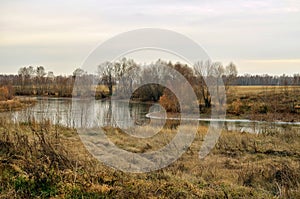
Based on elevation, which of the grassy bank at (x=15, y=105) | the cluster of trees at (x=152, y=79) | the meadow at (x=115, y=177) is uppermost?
the cluster of trees at (x=152, y=79)

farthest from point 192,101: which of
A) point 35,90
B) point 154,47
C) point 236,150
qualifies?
point 35,90

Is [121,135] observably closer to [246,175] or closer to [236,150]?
[236,150]

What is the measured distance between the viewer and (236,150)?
11727 millimetres

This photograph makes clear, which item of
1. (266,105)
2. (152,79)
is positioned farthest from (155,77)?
(266,105)

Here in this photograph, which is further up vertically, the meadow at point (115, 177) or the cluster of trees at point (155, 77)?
the cluster of trees at point (155, 77)

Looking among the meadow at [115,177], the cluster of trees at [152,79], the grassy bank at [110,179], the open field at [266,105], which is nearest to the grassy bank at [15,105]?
Result: the cluster of trees at [152,79]

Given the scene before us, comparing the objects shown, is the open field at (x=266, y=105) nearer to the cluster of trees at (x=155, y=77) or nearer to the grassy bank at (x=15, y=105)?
the cluster of trees at (x=155, y=77)

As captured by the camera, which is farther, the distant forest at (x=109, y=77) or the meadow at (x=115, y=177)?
the distant forest at (x=109, y=77)

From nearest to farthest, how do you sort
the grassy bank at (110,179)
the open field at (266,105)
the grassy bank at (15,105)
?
1. the grassy bank at (110,179)
2. the grassy bank at (15,105)
3. the open field at (266,105)

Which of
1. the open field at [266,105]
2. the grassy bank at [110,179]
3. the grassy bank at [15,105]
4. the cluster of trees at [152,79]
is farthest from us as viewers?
the open field at [266,105]

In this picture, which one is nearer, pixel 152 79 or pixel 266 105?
pixel 152 79

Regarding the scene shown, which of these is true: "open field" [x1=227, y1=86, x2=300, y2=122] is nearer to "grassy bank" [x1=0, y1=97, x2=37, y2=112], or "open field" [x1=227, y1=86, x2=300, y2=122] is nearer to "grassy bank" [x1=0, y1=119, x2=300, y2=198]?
"grassy bank" [x1=0, y1=97, x2=37, y2=112]

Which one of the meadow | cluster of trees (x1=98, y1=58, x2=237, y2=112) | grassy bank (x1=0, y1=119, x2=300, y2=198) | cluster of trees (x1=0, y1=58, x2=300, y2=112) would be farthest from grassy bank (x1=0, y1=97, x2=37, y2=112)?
grassy bank (x1=0, y1=119, x2=300, y2=198)

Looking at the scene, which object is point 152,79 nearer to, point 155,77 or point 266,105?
point 155,77
